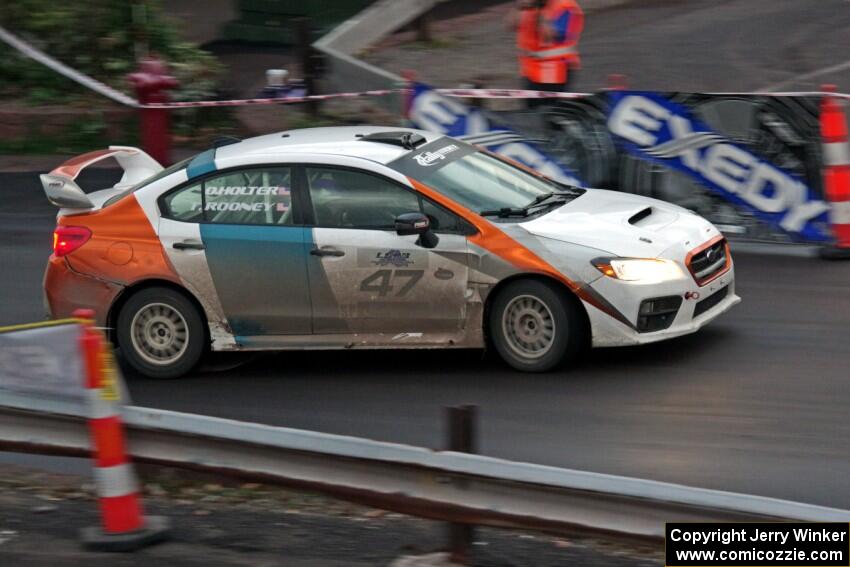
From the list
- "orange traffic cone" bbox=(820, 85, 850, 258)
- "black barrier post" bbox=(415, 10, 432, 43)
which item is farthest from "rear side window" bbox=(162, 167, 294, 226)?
"black barrier post" bbox=(415, 10, 432, 43)

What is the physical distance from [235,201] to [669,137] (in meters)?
4.20

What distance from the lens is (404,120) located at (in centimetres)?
1303

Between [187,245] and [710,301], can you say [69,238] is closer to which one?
[187,245]

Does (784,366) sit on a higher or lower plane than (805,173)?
lower

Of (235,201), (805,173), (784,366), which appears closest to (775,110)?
(805,173)

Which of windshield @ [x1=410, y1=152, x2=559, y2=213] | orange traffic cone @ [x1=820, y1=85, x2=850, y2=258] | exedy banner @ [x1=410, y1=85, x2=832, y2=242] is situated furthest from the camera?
exedy banner @ [x1=410, y1=85, x2=832, y2=242]

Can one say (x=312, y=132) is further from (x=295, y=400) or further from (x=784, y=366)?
(x=784, y=366)

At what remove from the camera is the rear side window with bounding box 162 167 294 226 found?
367 inches

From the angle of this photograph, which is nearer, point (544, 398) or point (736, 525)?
point (736, 525)

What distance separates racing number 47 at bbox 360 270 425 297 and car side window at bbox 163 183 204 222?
1.27 m

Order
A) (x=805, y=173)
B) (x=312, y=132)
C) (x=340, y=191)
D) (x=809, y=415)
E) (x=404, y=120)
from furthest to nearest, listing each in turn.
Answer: (x=404, y=120) → (x=805, y=173) → (x=312, y=132) → (x=340, y=191) → (x=809, y=415)

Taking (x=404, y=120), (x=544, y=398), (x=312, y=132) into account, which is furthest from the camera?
(x=404, y=120)

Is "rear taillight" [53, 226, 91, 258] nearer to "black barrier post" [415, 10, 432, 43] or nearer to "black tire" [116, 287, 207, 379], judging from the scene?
"black tire" [116, 287, 207, 379]

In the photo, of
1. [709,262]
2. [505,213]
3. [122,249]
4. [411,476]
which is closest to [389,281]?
[505,213]
